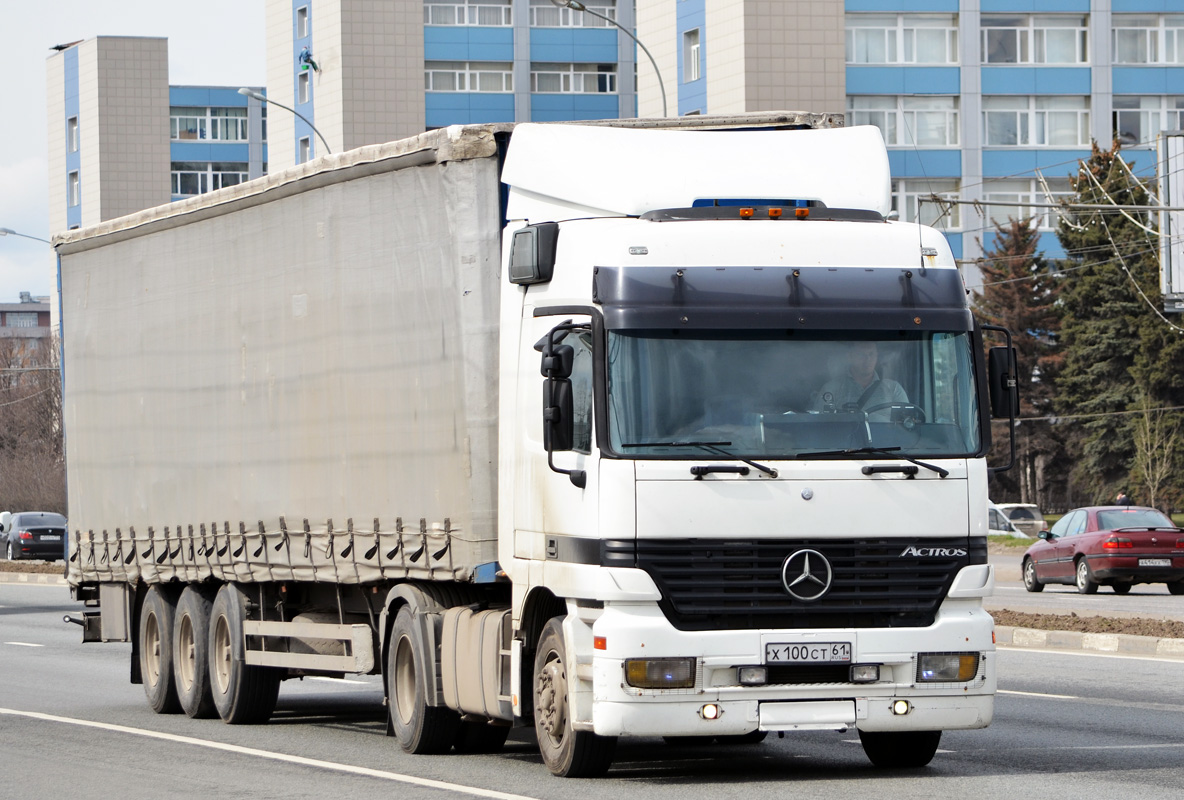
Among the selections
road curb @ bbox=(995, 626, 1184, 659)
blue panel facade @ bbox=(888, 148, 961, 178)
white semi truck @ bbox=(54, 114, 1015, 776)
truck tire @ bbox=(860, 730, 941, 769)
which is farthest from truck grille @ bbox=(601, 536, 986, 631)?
blue panel facade @ bbox=(888, 148, 961, 178)

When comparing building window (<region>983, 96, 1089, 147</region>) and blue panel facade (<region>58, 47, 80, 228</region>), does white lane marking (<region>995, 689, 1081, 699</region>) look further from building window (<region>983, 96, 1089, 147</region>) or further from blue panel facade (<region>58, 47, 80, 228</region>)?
blue panel facade (<region>58, 47, 80, 228</region>)

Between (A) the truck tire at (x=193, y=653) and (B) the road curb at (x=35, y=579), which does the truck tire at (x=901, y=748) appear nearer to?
(A) the truck tire at (x=193, y=653)

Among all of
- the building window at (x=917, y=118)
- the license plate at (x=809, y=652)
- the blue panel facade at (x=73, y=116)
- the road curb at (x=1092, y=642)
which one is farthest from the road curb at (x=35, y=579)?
the blue panel facade at (x=73, y=116)

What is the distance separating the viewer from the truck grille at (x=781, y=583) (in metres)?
9.99

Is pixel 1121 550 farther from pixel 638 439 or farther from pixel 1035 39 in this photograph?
pixel 1035 39

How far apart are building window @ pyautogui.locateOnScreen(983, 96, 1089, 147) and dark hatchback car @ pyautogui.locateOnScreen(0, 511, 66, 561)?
3226 cm

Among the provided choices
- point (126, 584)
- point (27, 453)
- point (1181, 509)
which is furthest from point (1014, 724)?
point (27, 453)

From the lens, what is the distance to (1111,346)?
243 feet

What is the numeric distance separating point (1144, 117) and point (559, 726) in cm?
6062

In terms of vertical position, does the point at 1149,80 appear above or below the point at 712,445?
above

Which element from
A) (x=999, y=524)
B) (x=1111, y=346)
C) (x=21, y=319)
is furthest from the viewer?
(x=21, y=319)

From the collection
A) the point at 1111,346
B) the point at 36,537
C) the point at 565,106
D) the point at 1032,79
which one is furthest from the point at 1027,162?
→ the point at 36,537

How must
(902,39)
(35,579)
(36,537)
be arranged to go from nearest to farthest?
(35,579), (36,537), (902,39)

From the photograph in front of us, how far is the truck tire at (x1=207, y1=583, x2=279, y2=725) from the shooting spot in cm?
1463
